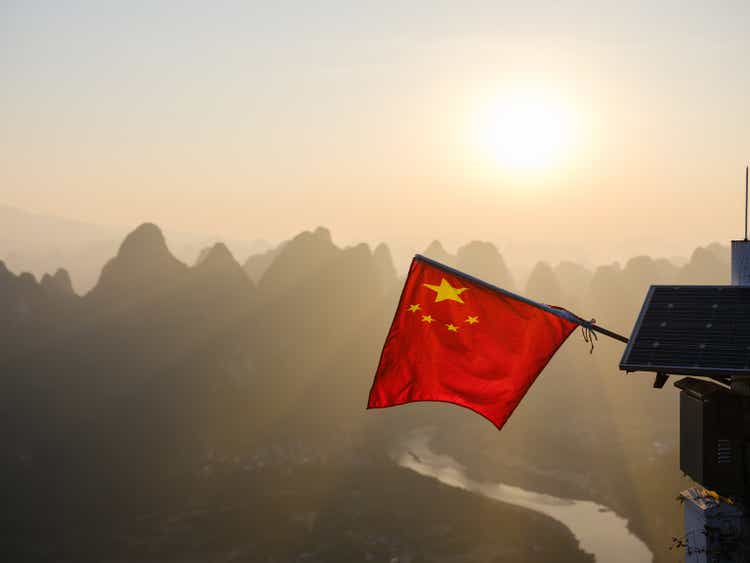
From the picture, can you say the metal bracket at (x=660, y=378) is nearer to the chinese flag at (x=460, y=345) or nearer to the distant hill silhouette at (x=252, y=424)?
the chinese flag at (x=460, y=345)

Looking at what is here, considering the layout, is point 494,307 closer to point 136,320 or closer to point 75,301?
point 136,320

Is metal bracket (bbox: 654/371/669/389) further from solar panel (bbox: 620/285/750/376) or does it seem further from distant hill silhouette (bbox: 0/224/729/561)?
distant hill silhouette (bbox: 0/224/729/561)

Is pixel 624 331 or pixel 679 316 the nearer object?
pixel 679 316

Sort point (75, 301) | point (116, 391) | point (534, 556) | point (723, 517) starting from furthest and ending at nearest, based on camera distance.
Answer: point (75, 301) → point (116, 391) → point (534, 556) → point (723, 517)

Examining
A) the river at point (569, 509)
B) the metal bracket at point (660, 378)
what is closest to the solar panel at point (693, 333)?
the metal bracket at point (660, 378)

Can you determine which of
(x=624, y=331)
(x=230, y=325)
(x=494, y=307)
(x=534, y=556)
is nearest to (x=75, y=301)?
(x=230, y=325)

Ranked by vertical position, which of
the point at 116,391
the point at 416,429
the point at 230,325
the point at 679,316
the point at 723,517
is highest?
the point at 679,316

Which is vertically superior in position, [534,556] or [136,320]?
[136,320]
